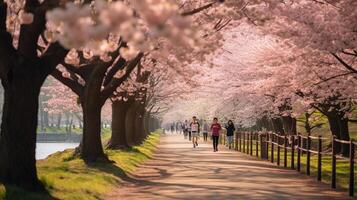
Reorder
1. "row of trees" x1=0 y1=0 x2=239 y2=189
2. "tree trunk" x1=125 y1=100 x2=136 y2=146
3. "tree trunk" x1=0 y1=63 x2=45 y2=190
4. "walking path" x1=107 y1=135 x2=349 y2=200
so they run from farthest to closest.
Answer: "tree trunk" x1=125 y1=100 x2=136 y2=146
"walking path" x1=107 y1=135 x2=349 y2=200
"tree trunk" x1=0 y1=63 x2=45 y2=190
"row of trees" x1=0 y1=0 x2=239 y2=189

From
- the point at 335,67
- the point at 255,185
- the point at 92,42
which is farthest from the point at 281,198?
the point at 92,42

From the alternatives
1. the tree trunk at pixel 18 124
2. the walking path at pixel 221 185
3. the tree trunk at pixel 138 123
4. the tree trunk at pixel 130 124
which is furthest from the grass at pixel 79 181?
the tree trunk at pixel 138 123

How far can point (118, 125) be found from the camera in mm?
27406

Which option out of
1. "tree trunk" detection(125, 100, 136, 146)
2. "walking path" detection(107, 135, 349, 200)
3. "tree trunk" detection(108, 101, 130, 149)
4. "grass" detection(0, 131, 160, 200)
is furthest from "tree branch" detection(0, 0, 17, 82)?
"tree trunk" detection(125, 100, 136, 146)

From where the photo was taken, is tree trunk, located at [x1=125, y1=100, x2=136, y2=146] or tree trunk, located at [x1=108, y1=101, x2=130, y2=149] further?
tree trunk, located at [x1=125, y1=100, x2=136, y2=146]

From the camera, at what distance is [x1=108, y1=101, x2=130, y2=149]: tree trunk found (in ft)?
90.0

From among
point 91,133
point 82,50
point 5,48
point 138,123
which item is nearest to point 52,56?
point 5,48

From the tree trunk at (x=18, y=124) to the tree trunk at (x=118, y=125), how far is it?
1696 centimetres

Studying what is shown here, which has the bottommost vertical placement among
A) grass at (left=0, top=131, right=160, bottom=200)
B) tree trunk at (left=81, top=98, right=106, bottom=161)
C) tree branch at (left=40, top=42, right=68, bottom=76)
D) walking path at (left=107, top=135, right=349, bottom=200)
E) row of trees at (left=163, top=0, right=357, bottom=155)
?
walking path at (left=107, top=135, right=349, bottom=200)

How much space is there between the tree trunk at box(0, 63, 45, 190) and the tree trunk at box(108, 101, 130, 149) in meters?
17.0

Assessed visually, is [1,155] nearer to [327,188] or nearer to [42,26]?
[42,26]

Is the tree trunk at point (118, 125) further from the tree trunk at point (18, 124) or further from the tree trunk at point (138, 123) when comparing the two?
the tree trunk at point (18, 124)

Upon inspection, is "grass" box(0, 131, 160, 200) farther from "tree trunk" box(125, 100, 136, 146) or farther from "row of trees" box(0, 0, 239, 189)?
"tree trunk" box(125, 100, 136, 146)

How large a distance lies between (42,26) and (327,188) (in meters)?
8.05
